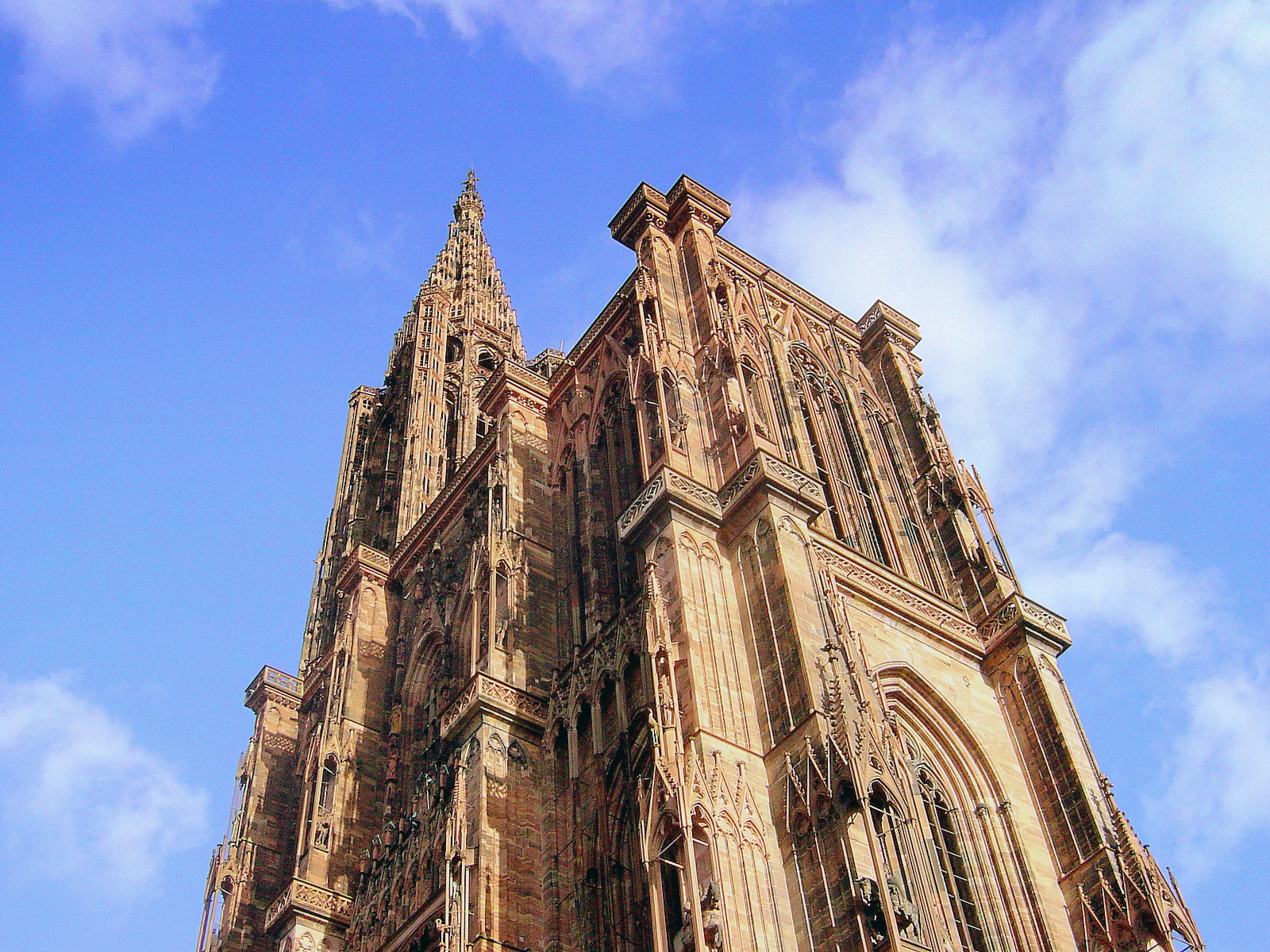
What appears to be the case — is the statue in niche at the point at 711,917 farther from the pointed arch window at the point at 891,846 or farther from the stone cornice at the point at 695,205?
the stone cornice at the point at 695,205

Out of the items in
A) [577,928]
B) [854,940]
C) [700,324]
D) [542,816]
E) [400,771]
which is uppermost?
[700,324]

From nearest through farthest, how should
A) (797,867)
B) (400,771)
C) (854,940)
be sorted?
(854,940) → (797,867) → (400,771)

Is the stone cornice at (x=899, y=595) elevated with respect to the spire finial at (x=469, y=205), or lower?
lower

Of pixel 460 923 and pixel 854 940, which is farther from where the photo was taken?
pixel 460 923

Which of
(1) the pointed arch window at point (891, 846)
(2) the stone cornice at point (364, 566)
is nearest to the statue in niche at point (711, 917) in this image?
(1) the pointed arch window at point (891, 846)

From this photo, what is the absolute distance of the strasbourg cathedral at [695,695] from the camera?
1866 cm

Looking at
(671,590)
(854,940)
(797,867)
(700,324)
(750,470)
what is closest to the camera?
(854,940)

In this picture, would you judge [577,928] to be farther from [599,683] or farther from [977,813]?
[977,813]

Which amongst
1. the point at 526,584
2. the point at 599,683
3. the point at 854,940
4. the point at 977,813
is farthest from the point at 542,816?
the point at 854,940

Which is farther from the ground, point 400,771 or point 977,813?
point 400,771

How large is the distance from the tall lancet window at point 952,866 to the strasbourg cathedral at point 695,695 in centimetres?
6

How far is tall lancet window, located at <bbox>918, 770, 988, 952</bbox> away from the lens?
21.3 metres

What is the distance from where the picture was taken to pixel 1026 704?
2528 centimetres

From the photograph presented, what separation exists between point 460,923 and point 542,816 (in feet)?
8.86
